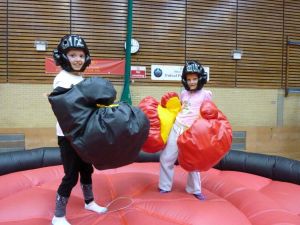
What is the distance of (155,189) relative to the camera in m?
2.89

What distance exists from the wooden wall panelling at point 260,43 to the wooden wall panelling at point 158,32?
1.18 metres

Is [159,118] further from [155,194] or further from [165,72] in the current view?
[165,72]

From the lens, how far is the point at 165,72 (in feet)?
18.3

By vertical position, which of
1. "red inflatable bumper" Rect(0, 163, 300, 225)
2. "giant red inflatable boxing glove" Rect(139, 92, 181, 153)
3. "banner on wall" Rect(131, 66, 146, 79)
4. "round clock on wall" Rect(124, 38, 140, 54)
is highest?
"round clock on wall" Rect(124, 38, 140, 54)

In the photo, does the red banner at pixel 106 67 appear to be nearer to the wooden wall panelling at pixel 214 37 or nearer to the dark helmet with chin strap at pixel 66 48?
the wooden wall panelling at pixel 214 37

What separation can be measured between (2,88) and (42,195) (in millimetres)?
2859

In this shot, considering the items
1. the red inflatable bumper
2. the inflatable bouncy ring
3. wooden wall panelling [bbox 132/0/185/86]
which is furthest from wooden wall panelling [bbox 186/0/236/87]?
the red inflatable bumper

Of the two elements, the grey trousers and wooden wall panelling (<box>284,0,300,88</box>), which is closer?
the grey trousers

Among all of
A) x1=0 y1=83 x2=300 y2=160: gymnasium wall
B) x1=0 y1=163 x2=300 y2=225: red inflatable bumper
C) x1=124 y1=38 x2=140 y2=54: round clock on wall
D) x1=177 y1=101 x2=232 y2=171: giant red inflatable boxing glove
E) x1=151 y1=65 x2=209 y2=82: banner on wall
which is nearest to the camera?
x1=0 y1=163 x2=300 y2=225: red inflatable bumper

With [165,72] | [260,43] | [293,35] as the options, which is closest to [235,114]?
[260,43]

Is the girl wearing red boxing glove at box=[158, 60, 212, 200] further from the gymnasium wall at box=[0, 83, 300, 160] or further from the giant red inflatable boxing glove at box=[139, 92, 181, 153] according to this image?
the gymnasium wall at box=[0, 83, 300, 160]

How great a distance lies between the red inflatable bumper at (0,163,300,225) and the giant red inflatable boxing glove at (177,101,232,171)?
34 centimetres

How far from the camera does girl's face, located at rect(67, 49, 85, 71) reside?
2.09 metres

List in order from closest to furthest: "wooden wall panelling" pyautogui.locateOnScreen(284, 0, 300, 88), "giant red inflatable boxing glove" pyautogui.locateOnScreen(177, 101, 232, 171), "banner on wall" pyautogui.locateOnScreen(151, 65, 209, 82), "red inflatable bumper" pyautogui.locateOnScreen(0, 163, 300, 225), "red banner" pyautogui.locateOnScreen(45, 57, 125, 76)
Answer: "red inflatable bumper" pyautogui.locateOnScreen(0, 163, 300, 225) < "giant red inflatable boxing glove" pyautogui.locateOnScreen(177, 101, 232, 171) < "red banner" pyautogui.locateOnScreen(45, 57, 125, 76) < "banner on wall" pyautogui.locateOnScreen(151, 65, 209, 82) < "wooden wall panelling" pyautogui.locateOnScreen(284, 0, 300, 88)
